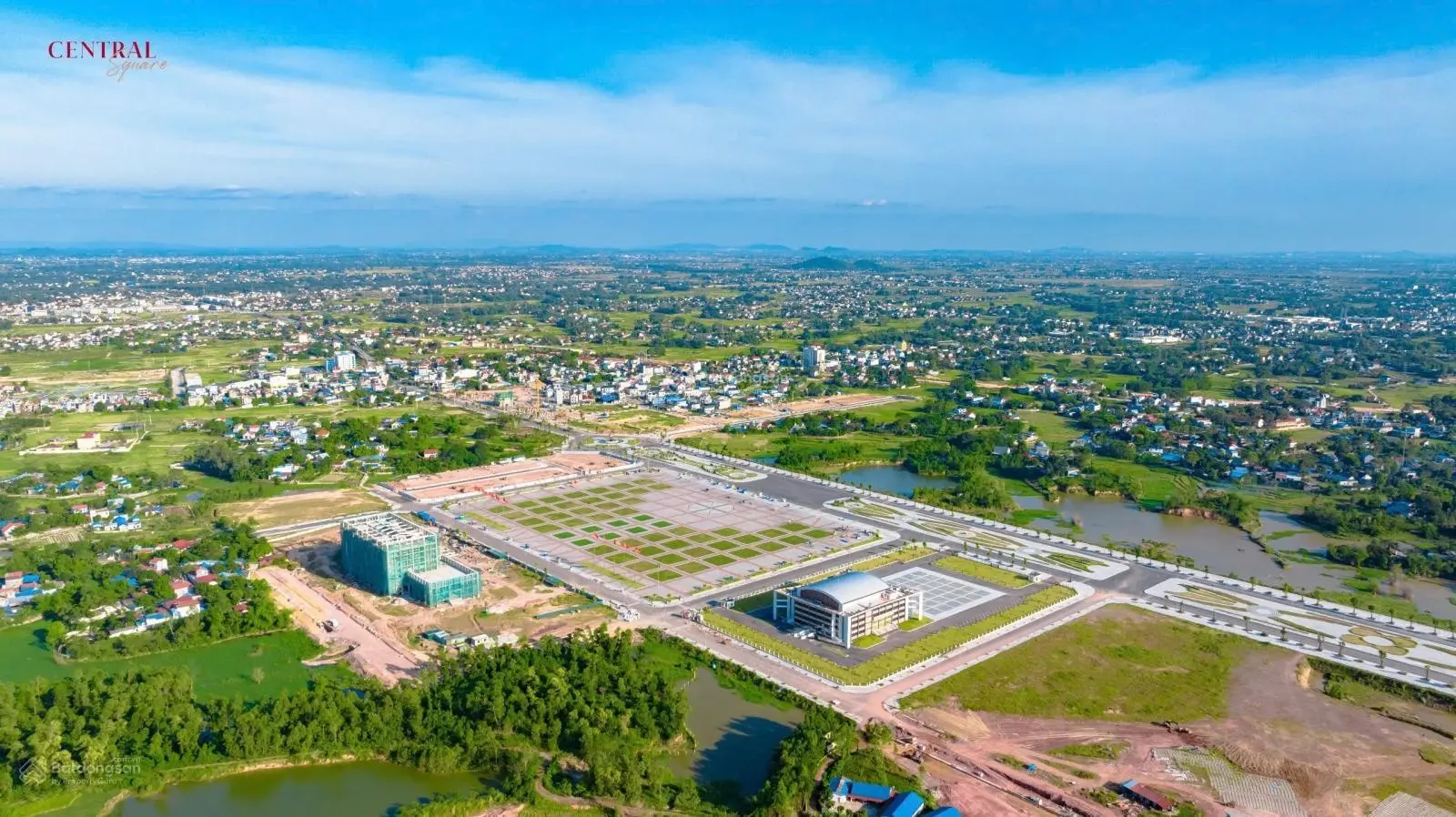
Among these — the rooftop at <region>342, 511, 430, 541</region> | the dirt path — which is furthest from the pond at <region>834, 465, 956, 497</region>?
the dirt path

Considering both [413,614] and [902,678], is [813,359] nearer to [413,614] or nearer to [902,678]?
[413,614]

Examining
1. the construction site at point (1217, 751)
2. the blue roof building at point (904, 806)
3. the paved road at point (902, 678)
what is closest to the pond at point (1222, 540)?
the paved road at point (902, 678)

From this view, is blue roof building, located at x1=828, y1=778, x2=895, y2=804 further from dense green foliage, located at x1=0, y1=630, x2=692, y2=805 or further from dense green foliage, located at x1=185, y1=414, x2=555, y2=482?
dense green foliage, located at x1=185, y1=414, x2=555, y2=482

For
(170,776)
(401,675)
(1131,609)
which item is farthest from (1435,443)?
(170,776)

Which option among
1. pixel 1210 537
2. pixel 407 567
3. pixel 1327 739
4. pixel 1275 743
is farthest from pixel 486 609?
pixel 1210 537

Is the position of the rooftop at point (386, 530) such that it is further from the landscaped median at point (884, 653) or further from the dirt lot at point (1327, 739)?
the dirt lot at point (1327, 739)
